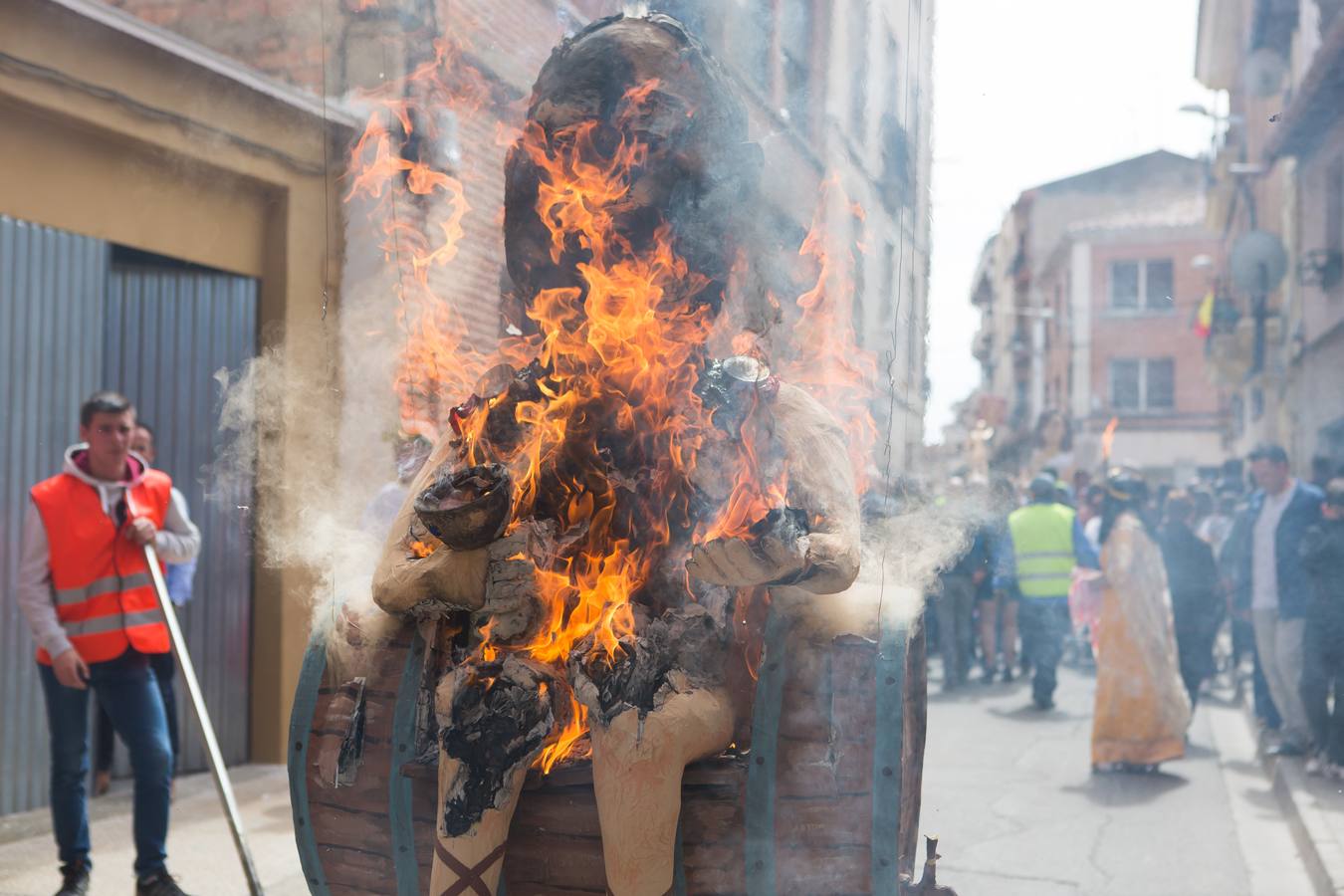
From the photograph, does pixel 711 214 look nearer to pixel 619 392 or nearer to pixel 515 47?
pixel 619 392

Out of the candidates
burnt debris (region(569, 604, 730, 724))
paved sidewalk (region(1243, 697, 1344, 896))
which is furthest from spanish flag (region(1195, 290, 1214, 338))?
burnt debris (region(569, 604, 730, 724))

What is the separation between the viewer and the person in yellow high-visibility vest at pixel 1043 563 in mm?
9367

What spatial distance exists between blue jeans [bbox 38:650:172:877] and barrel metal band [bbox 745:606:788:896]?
2.91m

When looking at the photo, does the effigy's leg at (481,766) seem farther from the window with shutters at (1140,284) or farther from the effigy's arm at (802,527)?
the window with shutters at (1140,284)

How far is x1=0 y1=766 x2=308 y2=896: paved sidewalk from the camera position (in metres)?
4.75

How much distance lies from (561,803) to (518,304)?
46.4 inches

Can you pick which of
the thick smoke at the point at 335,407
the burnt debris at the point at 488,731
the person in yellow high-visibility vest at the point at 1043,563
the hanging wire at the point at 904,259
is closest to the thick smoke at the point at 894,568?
the hanging wire at the point at 904,259

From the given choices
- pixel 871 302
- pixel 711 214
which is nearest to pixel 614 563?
pixel 711 214

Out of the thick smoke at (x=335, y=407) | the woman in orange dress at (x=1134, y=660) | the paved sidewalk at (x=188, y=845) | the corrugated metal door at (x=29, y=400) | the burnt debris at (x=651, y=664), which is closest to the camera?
the burnt debris at (x=651, y=664)

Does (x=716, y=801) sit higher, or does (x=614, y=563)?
(x=614, y=563)

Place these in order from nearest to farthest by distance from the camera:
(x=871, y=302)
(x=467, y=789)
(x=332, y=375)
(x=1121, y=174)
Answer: (x=467, y=789), (x=871, y=302), (x=332, y=375), (x=1121, y=174)

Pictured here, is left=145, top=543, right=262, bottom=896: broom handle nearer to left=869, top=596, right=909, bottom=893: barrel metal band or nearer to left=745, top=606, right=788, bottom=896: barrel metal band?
left=745, top=606, right=788, bottom=896: barrel metal band

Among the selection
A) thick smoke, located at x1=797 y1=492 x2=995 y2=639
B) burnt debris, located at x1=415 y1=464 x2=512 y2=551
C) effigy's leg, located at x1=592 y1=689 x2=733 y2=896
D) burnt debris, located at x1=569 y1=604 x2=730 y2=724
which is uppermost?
burnt debris, located at x1=415 y1=464 x2=512 y2=551

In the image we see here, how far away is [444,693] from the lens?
7.92ft
